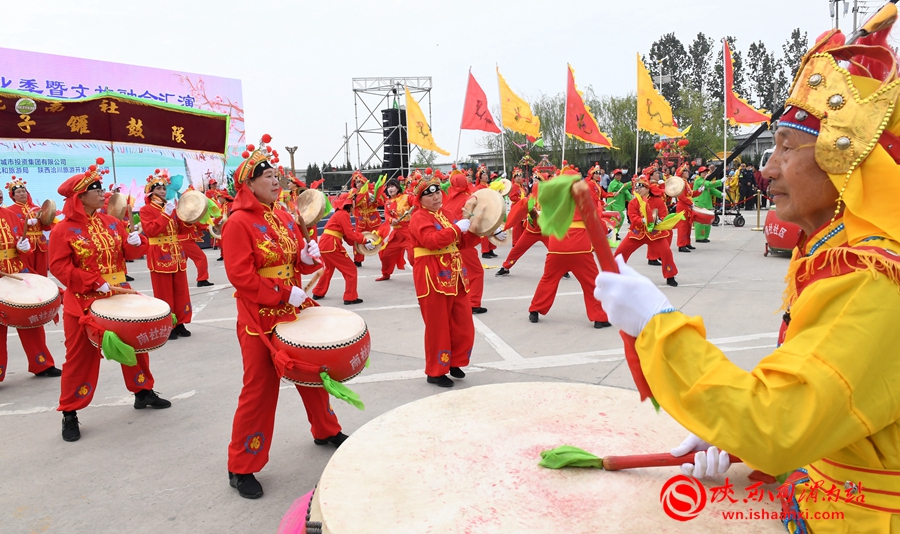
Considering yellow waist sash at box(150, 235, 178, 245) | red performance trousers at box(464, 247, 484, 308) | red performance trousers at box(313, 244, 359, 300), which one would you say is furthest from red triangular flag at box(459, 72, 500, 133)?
yellow waist sash at box(150, 235, 178, 245)

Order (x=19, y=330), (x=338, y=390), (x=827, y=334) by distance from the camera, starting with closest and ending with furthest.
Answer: (x=827, y=334) < (x=338, y=390) < (x=19, y=330)

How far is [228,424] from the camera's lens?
14.8 feet

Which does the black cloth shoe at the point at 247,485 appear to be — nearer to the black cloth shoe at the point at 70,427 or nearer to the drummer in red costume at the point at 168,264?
the black cloth shoe at the point at 70,427

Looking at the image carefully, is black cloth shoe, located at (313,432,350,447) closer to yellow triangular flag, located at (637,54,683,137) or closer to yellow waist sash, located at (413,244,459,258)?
yellow waist sash, located at (413,244,459,258)

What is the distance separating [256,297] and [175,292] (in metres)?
4.74

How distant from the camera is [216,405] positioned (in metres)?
4.90

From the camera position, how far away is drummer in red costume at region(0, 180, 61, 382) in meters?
5.64

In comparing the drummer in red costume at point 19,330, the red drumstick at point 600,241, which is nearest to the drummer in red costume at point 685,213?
the drummer in red costume at point 19,330

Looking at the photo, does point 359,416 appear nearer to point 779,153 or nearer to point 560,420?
point 560,420

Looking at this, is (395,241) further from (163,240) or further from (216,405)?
(216,405)

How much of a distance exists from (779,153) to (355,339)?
236 centimetres

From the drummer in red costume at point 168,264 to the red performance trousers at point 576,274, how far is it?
175 inches

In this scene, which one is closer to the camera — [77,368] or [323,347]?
[323,347]

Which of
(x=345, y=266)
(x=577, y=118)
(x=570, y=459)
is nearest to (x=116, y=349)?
(x=570, y=459)
